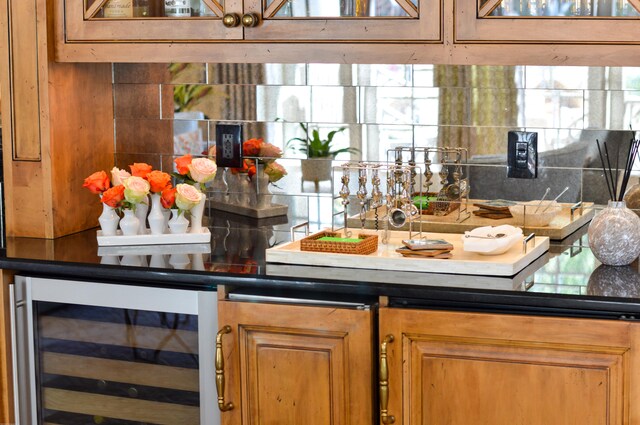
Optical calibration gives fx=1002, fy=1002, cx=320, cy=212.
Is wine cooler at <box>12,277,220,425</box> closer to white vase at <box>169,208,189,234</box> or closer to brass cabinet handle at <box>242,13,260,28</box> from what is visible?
white vase at <box>169,208,189,234</box>

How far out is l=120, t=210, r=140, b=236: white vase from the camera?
284 centimetres

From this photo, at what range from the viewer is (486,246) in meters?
2.46

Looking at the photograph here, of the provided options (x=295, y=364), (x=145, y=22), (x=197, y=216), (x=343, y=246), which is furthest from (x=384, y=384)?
(x=145, y=22)

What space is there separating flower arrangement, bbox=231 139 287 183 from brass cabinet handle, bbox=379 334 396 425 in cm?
102

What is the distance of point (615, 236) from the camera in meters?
2.45

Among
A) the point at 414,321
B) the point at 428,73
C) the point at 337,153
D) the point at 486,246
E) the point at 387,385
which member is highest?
the point at 428,73

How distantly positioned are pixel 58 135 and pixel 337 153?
84 centimetres

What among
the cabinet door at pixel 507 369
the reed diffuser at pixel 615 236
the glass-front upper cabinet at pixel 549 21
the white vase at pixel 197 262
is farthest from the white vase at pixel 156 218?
the reed diffuser at pixel 615 236

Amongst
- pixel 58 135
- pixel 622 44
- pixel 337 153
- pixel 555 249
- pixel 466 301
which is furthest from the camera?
pixel 337 153

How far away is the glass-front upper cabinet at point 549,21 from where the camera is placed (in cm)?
244

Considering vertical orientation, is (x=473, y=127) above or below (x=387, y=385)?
above

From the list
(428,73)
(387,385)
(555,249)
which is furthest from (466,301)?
(428,73)

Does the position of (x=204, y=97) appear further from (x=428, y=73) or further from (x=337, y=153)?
(x=428, y=73)

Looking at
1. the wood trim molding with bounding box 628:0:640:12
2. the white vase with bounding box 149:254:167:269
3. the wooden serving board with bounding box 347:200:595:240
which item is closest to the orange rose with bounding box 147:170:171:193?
the white vase with bounding box 149:254:167:269
